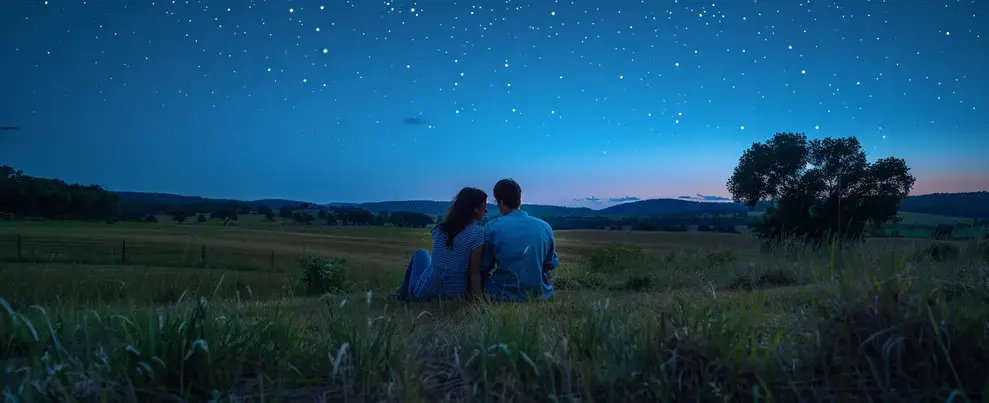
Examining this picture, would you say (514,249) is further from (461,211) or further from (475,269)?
(461,211)

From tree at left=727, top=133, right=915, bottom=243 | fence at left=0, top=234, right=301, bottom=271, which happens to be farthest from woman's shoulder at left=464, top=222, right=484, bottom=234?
tree at left=727, top=133, right=915, bottom=243

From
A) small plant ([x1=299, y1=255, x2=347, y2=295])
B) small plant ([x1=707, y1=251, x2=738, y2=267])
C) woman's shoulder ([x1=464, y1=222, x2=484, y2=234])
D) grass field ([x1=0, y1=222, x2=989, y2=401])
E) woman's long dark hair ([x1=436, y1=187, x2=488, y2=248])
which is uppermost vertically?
woman's long dark hair ([x1=436, y1=187, x2=488, y2=248])

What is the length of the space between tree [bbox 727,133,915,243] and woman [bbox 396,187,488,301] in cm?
2385

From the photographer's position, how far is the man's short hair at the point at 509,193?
25.0 ft

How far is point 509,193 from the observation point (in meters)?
7.67

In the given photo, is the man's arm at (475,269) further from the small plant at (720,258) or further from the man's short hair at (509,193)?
the small plant at (720,258)

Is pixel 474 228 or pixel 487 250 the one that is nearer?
pixel 474 228

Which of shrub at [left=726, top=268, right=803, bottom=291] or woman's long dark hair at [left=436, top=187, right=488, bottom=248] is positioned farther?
shrub at [left=726, top=268, right=803, bottom=291]

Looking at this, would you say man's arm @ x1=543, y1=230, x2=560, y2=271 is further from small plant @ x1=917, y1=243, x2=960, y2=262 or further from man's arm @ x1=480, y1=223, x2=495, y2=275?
small plant @ x1=917, y1=243, x2=960, y2=262

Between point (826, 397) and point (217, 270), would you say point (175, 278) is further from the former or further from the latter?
point (826, 397)

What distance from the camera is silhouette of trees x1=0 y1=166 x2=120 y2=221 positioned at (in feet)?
48.3

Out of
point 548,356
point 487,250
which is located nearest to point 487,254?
point 487,250

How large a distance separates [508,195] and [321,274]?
5.17m

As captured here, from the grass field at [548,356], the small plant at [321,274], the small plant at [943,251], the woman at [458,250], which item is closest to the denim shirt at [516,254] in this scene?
the woman at [458,250]
